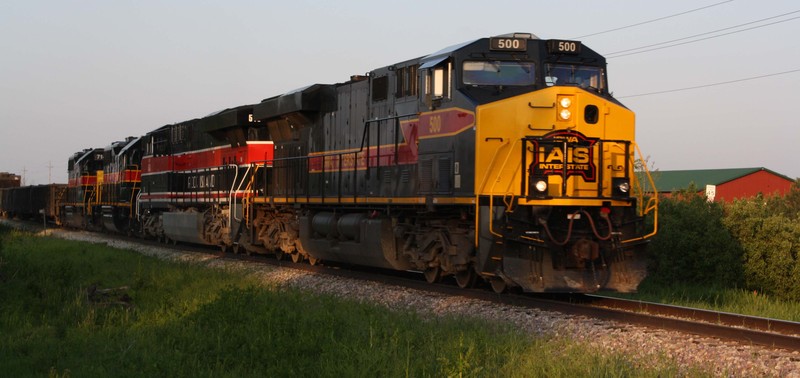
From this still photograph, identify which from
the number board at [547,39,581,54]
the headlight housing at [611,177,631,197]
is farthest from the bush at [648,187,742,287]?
the number board at [547,39,581,54]

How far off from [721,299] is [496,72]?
481 centimetres

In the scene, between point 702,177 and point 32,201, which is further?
point 702,177

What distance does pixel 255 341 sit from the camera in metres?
8.17

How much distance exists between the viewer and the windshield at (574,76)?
1180 cm

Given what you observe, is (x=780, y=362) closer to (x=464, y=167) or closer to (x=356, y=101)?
(x=464, y=167)

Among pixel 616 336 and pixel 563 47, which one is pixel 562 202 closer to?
pixel 563 47

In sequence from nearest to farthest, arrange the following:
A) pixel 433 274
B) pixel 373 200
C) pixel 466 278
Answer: pixel 466 278 < pixel 433 274 < pixel 373 200

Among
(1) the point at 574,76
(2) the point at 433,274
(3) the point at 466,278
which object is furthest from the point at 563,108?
(2) the point at 433,274

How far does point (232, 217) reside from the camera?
68.0ft

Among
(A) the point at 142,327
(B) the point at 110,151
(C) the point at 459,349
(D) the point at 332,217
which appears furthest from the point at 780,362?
(B) the point at 110,151

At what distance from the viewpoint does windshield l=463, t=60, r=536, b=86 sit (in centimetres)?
1177

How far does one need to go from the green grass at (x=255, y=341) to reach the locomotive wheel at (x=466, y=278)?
2.40 metres

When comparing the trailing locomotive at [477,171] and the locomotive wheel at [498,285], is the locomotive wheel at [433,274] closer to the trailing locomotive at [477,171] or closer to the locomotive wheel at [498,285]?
the trailing locomotive at [477,171]

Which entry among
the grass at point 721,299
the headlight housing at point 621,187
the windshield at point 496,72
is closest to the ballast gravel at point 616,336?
the headlight housing at point 621,187
